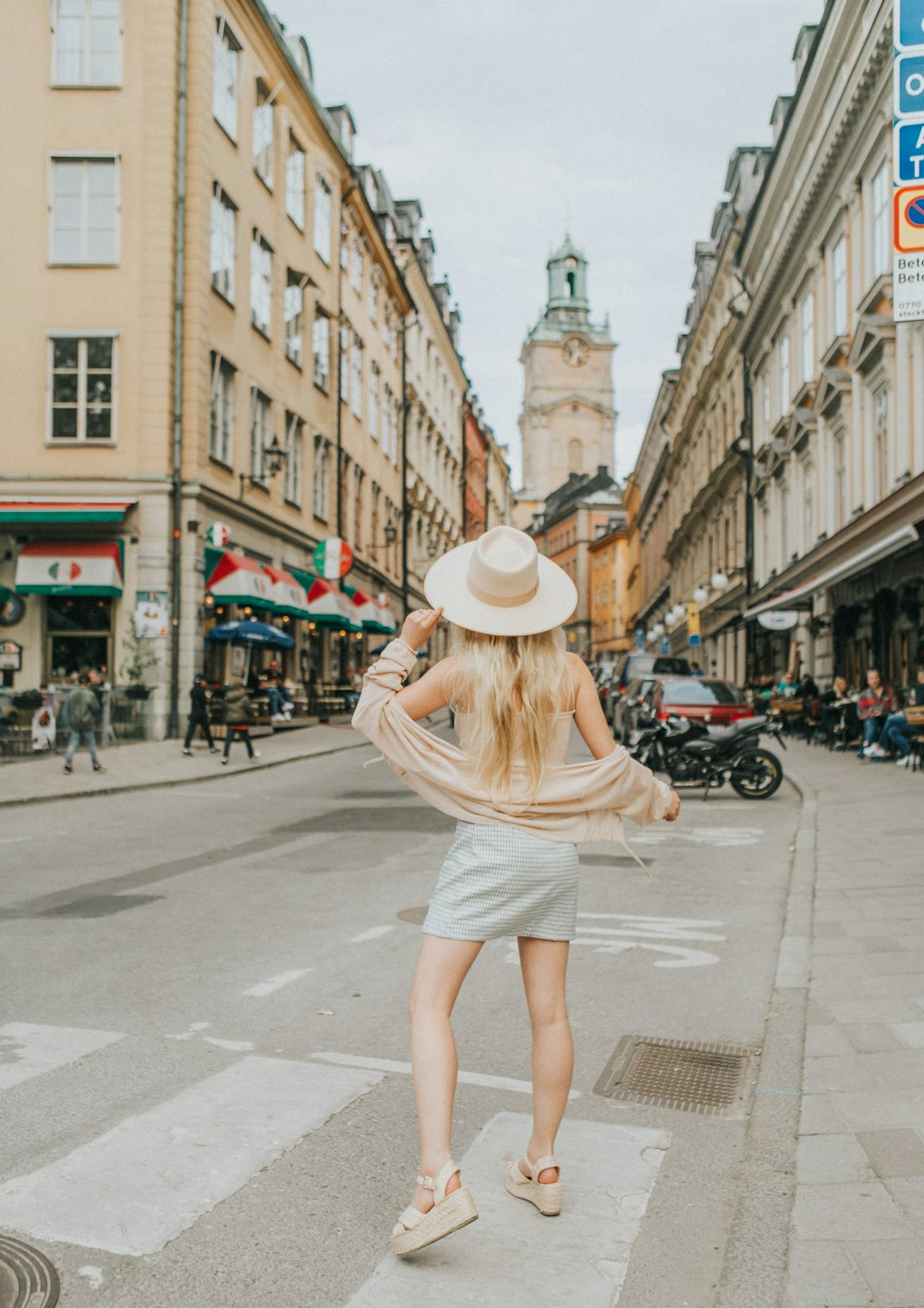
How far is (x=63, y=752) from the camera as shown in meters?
21.5

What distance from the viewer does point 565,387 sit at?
12800cm

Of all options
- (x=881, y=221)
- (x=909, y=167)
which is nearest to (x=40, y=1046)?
(x=909, y=167)

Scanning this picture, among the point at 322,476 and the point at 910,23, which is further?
the point at 322,476

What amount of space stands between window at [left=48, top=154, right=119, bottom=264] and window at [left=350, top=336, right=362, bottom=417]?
15.5m

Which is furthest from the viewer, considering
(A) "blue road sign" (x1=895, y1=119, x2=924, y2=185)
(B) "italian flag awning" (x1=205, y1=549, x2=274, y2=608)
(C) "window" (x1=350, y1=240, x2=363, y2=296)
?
(C) "window" (x1=350, y1=240, x2=363, y2=296)

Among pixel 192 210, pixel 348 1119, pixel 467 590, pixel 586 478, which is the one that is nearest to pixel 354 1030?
pixel 348 1119

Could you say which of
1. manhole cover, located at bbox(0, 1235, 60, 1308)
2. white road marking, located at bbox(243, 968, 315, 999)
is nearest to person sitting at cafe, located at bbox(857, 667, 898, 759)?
white road marking, located at bbox(243, 968, 315, 999)

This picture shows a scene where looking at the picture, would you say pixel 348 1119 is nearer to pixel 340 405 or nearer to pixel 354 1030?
pixel 354 1030

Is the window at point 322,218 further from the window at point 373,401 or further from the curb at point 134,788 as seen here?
the curb at point 134,788

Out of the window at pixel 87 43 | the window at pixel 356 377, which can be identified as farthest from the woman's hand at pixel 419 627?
the window at pixel 356 377

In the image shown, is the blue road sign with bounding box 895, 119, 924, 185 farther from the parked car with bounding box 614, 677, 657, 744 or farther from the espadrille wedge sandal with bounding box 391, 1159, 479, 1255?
the parked car with bounding box 614, 677, 657, 744

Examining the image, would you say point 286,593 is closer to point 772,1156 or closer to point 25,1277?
point 772,1156

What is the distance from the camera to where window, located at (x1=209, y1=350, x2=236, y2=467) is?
1049 inches

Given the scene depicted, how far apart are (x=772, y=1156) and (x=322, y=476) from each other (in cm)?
3354
